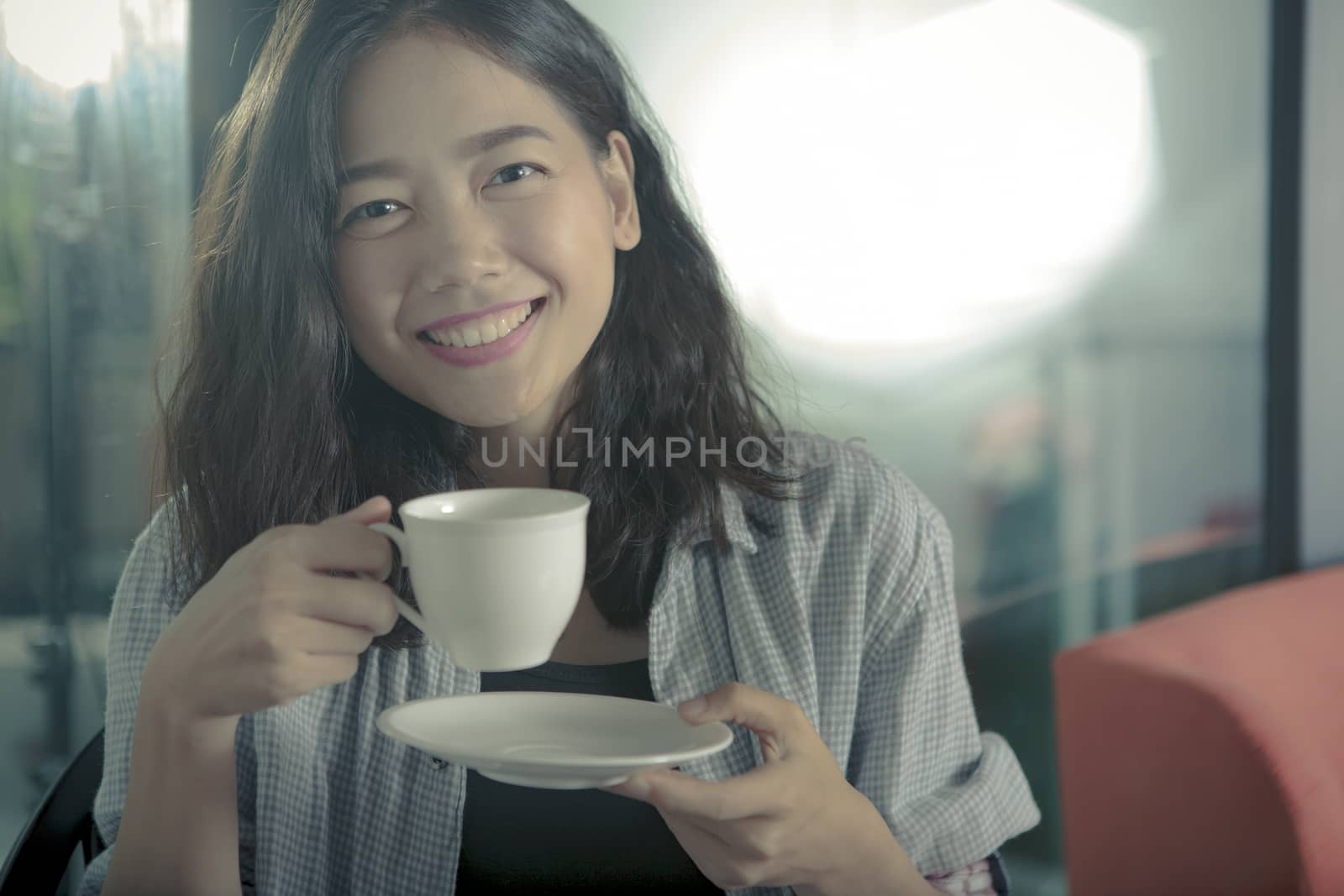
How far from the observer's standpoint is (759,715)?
0.62 m

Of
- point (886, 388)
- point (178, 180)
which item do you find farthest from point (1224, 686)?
point (178, 180)

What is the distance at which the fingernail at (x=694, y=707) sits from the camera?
0.59m

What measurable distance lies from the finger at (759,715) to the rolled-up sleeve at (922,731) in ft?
0.78

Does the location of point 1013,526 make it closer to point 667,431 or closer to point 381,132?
point 667,431

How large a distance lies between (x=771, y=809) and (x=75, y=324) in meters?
0.73

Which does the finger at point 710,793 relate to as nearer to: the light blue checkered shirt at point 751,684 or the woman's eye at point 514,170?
the light blue checkered shirt at point 751,684

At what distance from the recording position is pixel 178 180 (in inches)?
34.4

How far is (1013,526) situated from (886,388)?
0.40 m

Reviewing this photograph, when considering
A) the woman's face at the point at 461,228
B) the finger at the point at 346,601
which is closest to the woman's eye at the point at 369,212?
the woman's face at the point at 461,228

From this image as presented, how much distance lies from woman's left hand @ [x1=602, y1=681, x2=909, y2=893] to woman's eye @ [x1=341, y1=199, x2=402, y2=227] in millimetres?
431

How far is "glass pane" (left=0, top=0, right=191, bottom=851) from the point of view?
2.79 ft

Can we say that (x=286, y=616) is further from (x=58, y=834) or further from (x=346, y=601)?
(x=58, y=834)

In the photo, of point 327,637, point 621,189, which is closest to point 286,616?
point 327,637

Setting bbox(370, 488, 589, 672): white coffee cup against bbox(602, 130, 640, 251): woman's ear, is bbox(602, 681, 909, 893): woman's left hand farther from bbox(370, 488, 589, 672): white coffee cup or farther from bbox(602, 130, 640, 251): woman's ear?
bbox(602, 130, 640, 251): woman's ear
